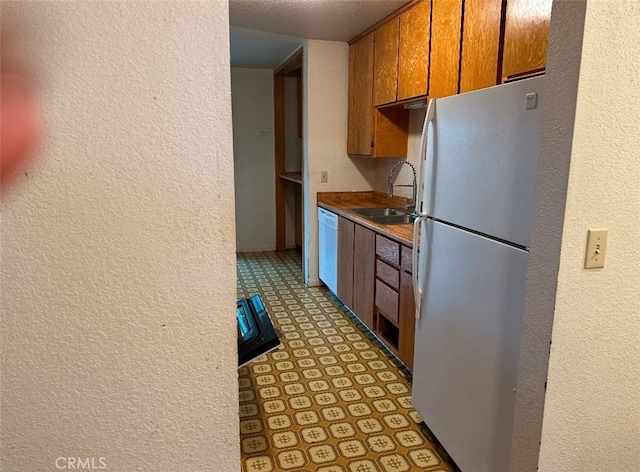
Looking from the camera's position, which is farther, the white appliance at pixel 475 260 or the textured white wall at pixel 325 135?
the textured white wall at pixel 325 135

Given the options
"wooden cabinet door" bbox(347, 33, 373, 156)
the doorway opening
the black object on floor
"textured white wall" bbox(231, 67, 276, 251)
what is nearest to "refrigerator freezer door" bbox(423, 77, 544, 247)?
the black object on floor

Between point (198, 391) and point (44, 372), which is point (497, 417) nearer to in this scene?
point (198, 391)

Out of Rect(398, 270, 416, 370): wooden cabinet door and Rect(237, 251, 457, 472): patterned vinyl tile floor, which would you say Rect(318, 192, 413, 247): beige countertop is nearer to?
Rect(398, 270, 416, 370): wooden cabinet door

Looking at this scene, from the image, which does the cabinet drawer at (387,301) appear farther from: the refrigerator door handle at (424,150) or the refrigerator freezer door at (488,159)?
the refrigerator freezer door at (488,159)

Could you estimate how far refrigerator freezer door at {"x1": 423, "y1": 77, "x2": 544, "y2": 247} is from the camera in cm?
131

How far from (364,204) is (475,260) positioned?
2.35m

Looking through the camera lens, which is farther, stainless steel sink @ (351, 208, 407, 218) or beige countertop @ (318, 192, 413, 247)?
stainless steel sink @ (351, 208, 407, 218)

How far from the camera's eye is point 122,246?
2.67 feet

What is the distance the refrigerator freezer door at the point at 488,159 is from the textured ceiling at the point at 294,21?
1.58 metres

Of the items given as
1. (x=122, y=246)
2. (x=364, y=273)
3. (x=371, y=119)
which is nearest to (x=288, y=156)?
(x=371, y=119)

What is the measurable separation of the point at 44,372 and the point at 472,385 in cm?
139

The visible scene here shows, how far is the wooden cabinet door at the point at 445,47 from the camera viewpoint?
8.11ft

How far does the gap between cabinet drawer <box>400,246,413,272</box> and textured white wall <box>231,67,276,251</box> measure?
3.16 m

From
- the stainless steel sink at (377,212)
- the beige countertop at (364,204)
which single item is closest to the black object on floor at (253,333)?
the beige countertop at (364,204)
